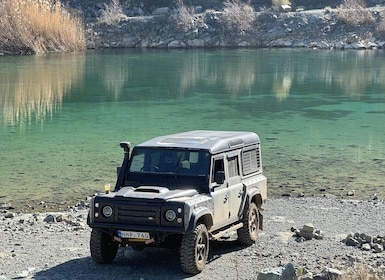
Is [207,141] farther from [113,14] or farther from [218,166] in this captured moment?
[113,14]

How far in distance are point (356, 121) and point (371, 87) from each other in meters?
12.2

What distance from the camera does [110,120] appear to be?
1127 inches

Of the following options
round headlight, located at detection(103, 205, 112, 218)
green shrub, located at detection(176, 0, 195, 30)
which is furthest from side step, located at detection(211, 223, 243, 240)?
green shrub, located at detection(176, 0, 195, 30)

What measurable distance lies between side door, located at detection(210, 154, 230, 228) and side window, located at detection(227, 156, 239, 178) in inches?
11.2

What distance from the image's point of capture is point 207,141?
1159 centimetres

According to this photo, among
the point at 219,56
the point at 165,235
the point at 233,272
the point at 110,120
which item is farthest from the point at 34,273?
the point at 219,56

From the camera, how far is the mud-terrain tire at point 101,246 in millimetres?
10695

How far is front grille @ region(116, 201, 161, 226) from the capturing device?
33.5 feet

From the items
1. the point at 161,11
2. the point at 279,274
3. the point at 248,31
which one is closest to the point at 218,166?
the point at 279,274

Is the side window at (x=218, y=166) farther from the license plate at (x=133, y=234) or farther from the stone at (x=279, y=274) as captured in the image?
the stone at (x=279, y=274)

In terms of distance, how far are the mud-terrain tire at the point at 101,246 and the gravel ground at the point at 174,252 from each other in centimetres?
13

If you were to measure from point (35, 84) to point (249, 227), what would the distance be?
A: 1189 inches

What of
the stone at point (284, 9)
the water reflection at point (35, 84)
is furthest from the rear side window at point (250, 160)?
the stone at point (284, 9)

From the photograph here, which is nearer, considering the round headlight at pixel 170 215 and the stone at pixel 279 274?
the stone at pixel 279 274
